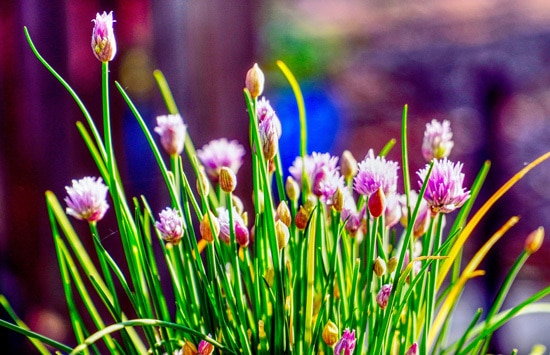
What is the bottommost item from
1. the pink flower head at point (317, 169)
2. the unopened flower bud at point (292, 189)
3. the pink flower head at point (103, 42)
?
the unopened flower bud at point (292, 189)

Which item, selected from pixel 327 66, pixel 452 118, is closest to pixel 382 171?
pixel 452 118

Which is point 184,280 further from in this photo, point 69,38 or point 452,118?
point 452,118

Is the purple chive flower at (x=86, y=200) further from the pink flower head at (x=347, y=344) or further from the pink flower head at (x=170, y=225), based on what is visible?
the pink flower head at (x=347, y=344)

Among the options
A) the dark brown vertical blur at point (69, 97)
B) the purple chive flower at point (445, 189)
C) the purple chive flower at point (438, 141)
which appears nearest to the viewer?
the purple chive flower at point (445, 189)

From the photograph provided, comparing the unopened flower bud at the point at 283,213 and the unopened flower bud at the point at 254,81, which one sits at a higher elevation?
the unopened flower bud at the point at 254,81

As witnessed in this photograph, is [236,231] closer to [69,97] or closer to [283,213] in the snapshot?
[283,213]

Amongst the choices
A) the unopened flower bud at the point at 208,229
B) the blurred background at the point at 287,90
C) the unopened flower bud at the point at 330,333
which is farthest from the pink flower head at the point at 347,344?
the blurred background at the point at 287,90

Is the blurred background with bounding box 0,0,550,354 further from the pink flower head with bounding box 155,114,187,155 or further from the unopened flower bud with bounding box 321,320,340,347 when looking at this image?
the unopened flower bud with bounding box 321,320,340,347
